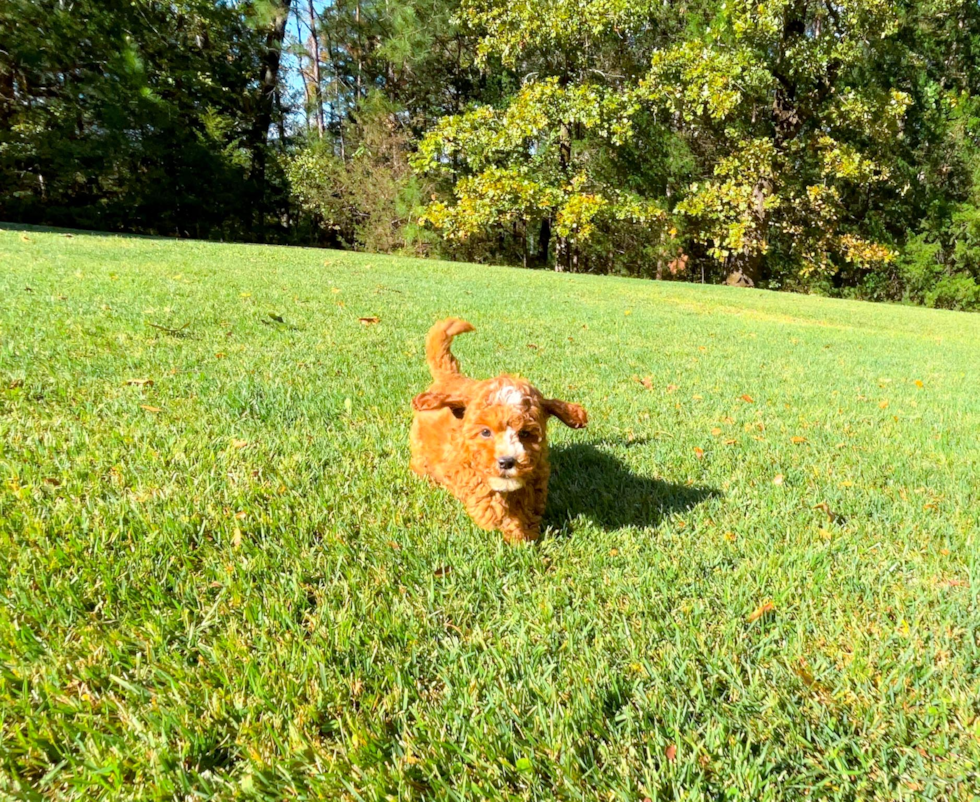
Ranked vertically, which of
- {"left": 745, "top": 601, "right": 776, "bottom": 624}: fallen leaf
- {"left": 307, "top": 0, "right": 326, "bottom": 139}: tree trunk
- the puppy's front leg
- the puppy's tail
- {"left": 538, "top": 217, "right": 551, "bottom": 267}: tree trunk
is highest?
{"left": 307, "top": 0, "right": 326, "bottom": 139}: tree trunk

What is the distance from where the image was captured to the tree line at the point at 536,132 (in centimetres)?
2011

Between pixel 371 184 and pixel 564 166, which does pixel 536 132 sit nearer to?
pixel 564 166

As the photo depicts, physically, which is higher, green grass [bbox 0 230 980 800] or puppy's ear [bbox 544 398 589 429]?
puppy's ear [bbox 544 398 589 429]

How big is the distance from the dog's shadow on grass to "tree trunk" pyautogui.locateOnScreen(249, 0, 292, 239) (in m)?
26.6

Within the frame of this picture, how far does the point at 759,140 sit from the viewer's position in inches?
821

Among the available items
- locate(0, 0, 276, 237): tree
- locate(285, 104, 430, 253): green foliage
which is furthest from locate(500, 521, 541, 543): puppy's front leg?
locate(0, 0, 276, 237): tree

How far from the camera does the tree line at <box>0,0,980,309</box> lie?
2011cm

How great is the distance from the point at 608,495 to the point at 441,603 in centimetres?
123

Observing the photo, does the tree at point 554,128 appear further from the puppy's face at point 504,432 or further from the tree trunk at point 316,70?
the puppy's face at point 504,432

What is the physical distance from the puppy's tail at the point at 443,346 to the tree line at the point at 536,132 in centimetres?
1935

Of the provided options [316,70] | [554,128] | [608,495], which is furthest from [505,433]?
[316,70]

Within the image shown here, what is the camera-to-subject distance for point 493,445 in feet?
7.16

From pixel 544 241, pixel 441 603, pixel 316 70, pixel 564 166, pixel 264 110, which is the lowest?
pixel 441 603

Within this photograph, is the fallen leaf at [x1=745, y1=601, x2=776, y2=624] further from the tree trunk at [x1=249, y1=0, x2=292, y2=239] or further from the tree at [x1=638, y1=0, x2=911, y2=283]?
the tree trunk at [x1=249, y1=0, x2=292, y2=239]
